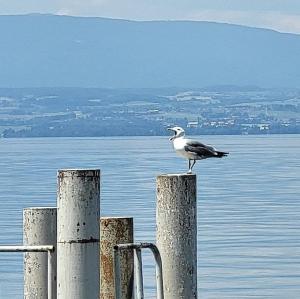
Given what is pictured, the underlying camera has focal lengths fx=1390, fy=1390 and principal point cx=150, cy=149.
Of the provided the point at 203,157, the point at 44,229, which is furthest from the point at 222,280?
the point at 44,229

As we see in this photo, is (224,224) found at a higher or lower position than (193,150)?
higher

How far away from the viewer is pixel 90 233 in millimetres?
8789

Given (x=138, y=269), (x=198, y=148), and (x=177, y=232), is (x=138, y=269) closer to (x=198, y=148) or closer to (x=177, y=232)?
(x=177, y=232)

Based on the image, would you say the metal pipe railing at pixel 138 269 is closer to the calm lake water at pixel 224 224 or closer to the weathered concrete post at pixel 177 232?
the weathered concrete post at pixel 177 232

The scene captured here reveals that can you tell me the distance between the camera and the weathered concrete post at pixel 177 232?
9023mm

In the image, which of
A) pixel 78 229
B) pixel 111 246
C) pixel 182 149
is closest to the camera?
pixel 78 229

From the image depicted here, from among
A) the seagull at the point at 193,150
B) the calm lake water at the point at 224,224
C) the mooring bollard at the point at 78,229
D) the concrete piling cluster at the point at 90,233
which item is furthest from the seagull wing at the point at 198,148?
the calm lake water at the point at 224,224

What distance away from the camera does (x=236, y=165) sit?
294 feet

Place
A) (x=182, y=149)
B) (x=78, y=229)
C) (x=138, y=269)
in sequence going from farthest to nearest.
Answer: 1. (x=182, y=149)
2. (x=138, y=269)
3. (x=78, y=229)

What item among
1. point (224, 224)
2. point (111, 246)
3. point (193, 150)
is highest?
point (224, 224)

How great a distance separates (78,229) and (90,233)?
0.08 m

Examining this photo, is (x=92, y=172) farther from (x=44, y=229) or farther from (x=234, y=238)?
(x=234, y=238)

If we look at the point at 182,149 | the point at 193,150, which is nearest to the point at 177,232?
the point at 193,150

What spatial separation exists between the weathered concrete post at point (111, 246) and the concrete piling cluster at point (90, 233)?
45 centimetres
